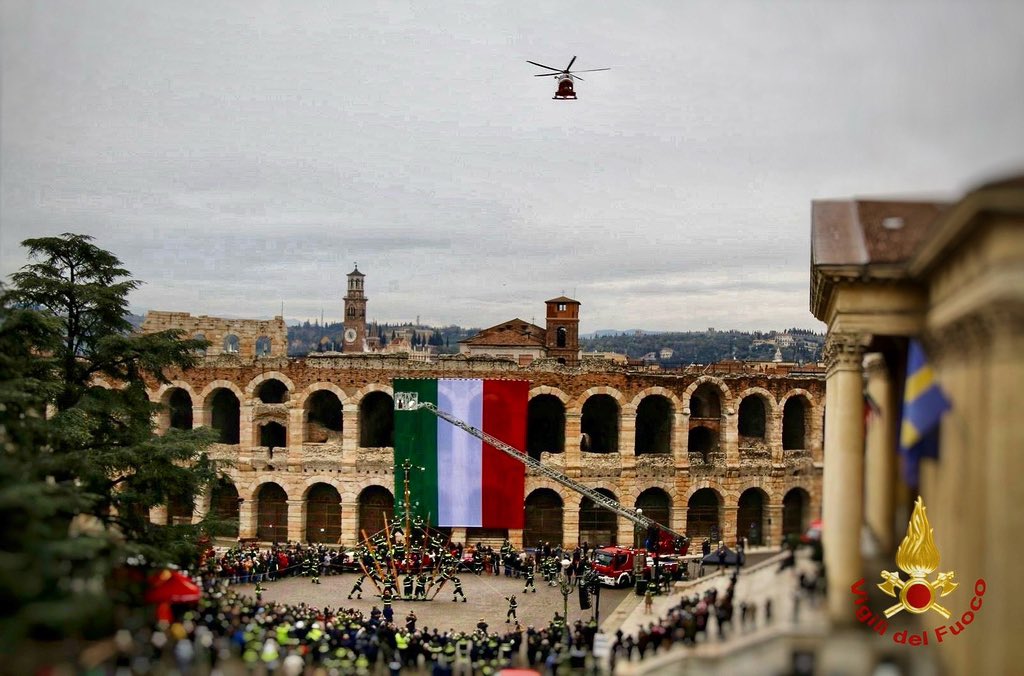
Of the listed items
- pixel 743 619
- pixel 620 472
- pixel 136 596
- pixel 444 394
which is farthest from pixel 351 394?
pixel 743 619

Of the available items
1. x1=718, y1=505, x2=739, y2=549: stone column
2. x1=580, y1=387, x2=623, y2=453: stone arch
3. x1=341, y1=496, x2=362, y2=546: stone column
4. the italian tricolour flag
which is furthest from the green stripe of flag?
x1=718, y1=505, x2=739, y2=549: stone column

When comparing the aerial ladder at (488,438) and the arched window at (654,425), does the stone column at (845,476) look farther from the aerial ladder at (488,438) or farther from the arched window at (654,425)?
the arched window at (654,425)

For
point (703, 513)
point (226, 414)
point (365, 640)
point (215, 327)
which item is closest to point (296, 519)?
point (226, 414)

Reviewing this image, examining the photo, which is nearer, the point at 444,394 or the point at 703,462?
the point at 444,394

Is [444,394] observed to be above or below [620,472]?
above

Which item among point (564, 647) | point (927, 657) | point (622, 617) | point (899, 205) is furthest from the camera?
point (622, 617)

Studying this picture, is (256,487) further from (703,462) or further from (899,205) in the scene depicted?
(899,205)

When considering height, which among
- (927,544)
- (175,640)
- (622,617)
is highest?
(927,544)
